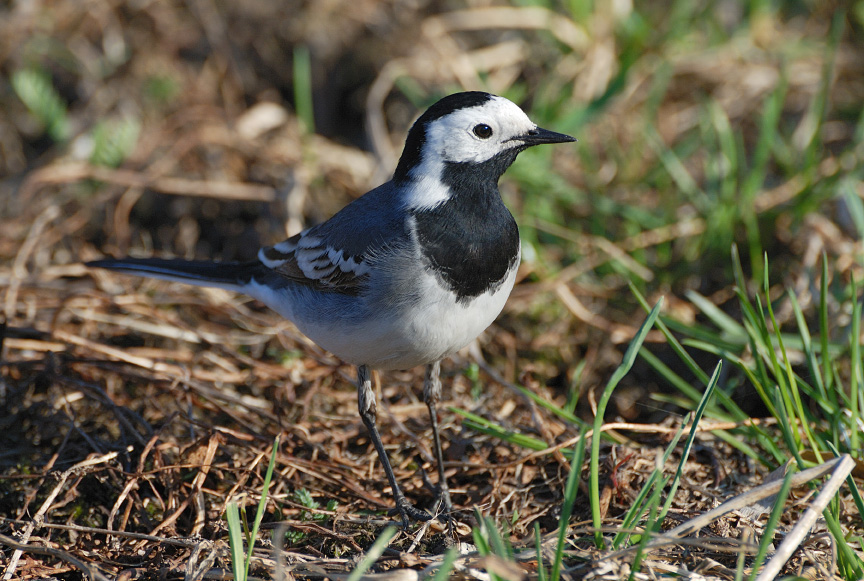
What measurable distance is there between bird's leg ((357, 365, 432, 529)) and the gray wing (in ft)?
1.54

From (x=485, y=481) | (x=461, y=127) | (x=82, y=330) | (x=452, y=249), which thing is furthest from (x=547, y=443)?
(x=82, y=330)

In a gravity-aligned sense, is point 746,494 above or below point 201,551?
above

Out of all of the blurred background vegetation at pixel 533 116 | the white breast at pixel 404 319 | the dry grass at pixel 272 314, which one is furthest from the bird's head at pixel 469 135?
the blurred background vegetation at pixel 533 116

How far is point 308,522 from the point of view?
10.8 feet

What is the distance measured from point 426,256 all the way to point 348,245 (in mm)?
509

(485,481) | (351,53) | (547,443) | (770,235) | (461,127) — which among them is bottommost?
(485,481)

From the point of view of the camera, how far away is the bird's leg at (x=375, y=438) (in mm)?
3594

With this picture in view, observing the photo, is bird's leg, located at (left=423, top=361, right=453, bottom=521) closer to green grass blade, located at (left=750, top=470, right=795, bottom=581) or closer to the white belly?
the white belly

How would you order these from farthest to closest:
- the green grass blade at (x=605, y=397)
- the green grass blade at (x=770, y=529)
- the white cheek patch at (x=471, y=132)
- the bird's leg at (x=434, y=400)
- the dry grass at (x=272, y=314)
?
the bird's leg at (x=434, y=400) → the white cheek patch at (x=471, y=132) → the dry grass at (x=272, y=314) → the green grass blade at (x=605, y=397) → the green grass blade at (x=770, y=529)

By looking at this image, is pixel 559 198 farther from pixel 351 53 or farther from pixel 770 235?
pixel 351 53

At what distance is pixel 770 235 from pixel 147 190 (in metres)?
4.54

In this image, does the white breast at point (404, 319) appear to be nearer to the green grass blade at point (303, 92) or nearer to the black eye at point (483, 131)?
the black eye at point (483, 131)

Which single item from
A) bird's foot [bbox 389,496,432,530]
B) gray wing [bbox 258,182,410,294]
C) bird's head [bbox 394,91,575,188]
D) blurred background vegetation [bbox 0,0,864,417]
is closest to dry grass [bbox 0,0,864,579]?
blurred background vegetation [bbox 0,0,864,417]

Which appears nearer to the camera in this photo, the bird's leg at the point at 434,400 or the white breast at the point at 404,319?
the white breast at the point at 404,319
